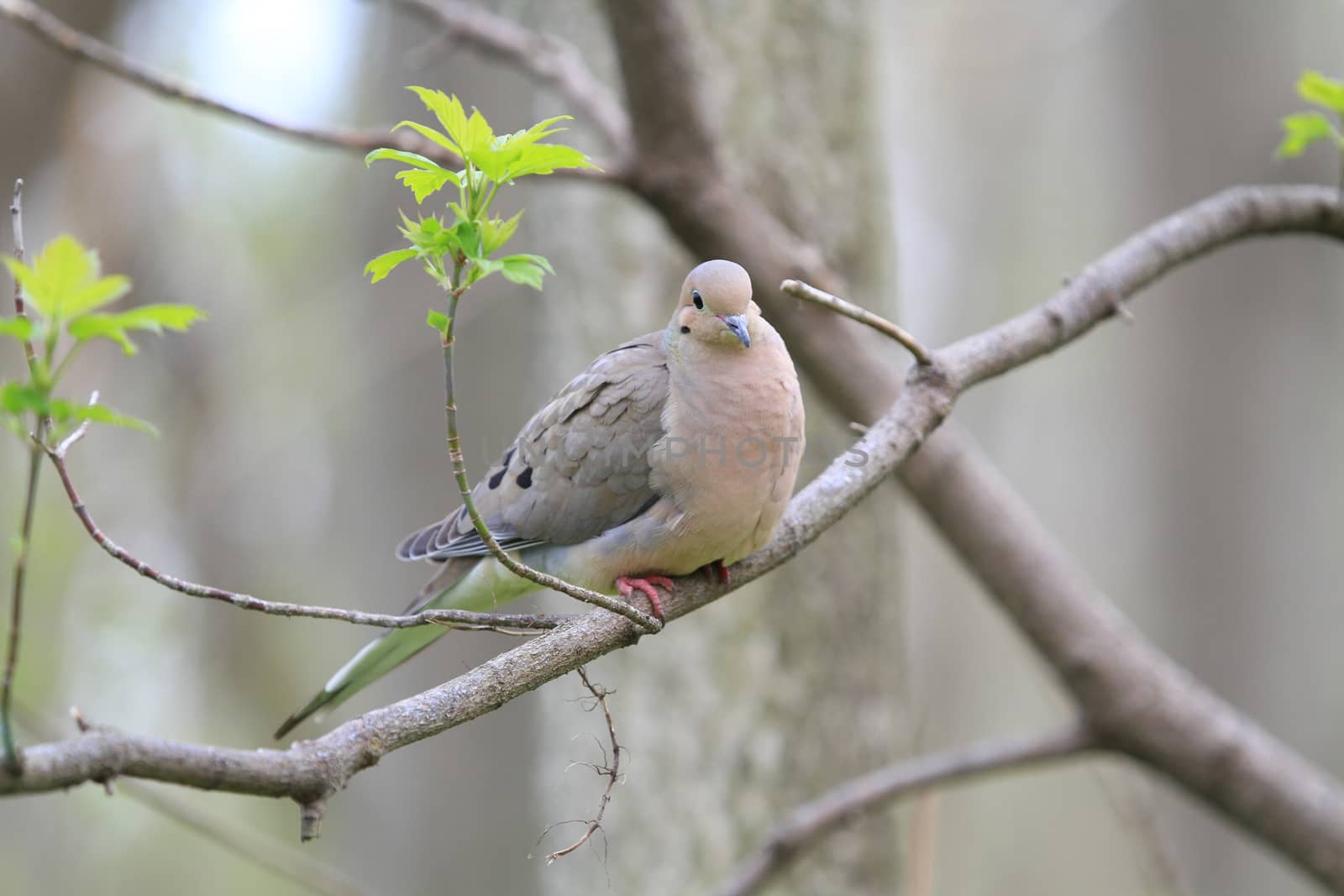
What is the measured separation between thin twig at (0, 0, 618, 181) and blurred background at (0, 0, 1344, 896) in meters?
0.94

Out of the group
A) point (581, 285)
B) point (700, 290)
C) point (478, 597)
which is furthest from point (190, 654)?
point (700, 290)

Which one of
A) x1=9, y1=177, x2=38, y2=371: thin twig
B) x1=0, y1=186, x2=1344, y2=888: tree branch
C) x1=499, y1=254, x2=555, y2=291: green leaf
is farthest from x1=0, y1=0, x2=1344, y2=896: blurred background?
x1=499, y1=254, x2=555, y2=291: green leaf

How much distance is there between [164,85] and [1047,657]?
12.2 ft

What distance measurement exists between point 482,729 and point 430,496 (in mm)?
1367

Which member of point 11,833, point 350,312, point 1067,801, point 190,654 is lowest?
point 1067,801

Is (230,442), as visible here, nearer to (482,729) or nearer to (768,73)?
(482,729)

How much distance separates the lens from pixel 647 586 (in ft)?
9.30

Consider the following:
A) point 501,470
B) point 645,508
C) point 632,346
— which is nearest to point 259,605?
point 645,508

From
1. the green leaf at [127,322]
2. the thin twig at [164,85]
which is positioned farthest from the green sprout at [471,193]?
the thin twig at [164,85]

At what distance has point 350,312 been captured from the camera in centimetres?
866

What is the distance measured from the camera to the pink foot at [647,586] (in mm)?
2771

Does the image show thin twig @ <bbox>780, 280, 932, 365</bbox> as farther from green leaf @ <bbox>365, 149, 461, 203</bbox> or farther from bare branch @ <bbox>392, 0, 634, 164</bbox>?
bare branch @ <bbox>392, 0, 634, 164</bbox>

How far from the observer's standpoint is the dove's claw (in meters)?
2.77

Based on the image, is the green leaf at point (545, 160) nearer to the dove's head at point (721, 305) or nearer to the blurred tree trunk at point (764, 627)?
the dove's head at point (721, 305)
